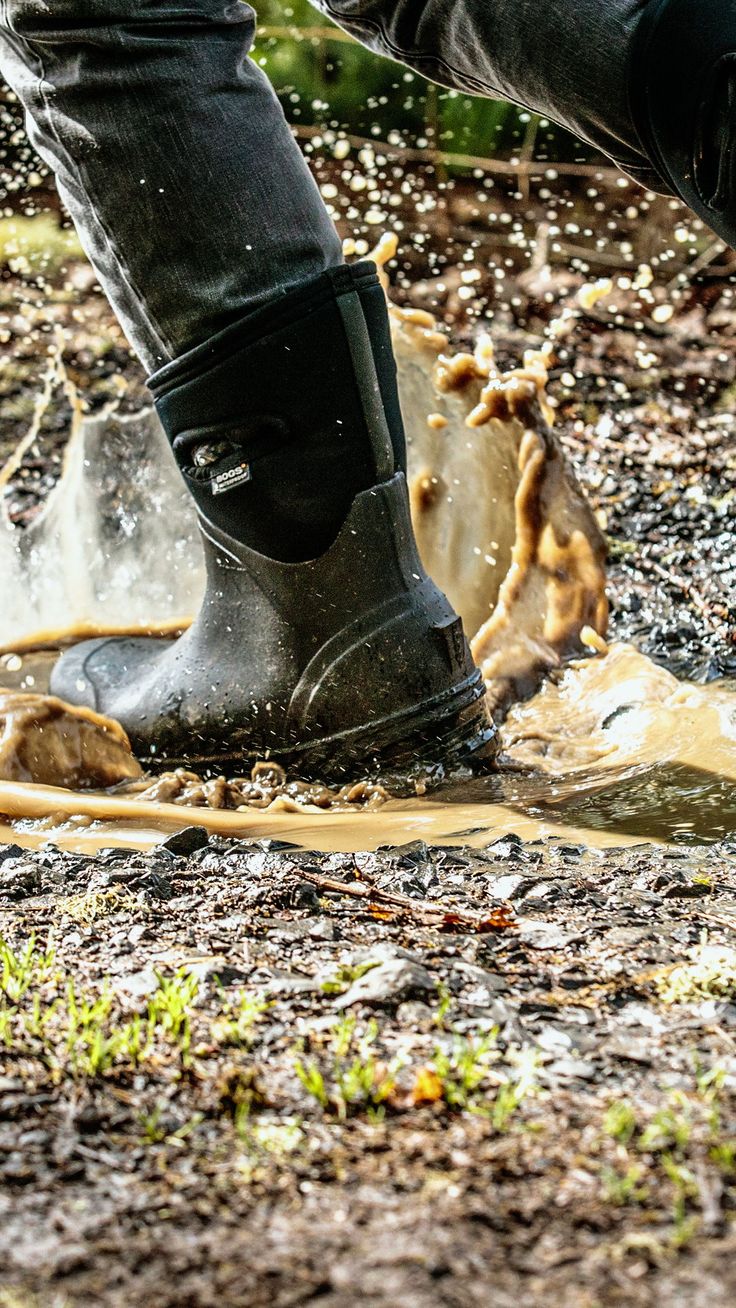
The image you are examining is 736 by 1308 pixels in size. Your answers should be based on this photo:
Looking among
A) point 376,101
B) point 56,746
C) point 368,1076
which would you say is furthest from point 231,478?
point 376,101

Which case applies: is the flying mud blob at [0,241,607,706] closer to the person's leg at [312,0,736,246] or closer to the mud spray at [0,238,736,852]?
the mud spray at [0,238,736,852]

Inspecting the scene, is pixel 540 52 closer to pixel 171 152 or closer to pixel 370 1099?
pixel 171 152

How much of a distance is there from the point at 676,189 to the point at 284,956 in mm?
1276

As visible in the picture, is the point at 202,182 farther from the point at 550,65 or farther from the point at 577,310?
the point at 577,310

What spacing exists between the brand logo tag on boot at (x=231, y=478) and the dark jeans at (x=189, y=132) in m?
0.23

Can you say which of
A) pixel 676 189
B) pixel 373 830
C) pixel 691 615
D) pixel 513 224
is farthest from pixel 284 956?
pixel 513 224

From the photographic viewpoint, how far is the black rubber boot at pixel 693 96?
166 centimetres

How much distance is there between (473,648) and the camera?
304cm

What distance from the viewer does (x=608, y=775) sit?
2.28 metres

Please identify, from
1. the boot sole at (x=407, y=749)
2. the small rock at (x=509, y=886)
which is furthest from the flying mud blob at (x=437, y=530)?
the small rock at (x=509, y=886)

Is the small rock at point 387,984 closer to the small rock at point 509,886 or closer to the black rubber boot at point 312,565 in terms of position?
the small rock at point 509,886

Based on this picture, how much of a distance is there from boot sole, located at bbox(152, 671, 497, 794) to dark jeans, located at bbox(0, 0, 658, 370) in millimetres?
780

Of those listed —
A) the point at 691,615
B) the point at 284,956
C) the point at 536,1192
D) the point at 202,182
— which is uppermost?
the point at 202,182

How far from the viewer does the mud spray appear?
2074 millimetres
